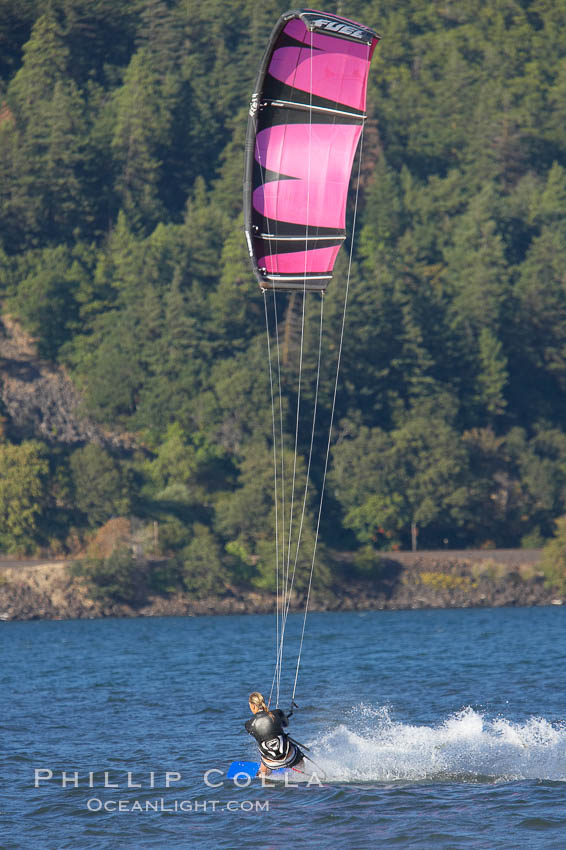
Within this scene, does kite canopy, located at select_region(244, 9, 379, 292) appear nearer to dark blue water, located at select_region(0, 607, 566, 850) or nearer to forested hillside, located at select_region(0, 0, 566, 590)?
dark blue water, located at select_region(0, 607, 566, 850)

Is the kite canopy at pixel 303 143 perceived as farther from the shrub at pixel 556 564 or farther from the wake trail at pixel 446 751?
the shrub at pixel 556 564

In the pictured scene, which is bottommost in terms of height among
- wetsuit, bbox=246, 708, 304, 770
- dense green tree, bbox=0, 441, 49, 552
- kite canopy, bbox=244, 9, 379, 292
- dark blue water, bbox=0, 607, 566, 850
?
dense green tree, bbox=0, 441, 49, 552

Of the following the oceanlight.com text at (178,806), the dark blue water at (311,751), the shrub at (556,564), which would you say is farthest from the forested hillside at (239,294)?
the oceanlight.com text at (178,806)

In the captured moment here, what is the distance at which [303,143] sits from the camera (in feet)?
64.5

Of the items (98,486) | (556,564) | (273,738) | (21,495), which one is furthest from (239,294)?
(273,738)

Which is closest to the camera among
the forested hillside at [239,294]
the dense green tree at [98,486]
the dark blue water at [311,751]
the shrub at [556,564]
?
the dark blue water at [311,751]

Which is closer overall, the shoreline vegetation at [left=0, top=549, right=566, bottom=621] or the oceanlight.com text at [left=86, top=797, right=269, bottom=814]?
the oceanlight.com text at [left=86, top=797, right=269, bottom=814]

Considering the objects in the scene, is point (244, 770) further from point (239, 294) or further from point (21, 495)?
point (239, 294)

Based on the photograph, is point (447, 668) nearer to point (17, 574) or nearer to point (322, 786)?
point (322, 786)

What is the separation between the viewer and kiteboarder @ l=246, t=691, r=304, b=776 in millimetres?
17688

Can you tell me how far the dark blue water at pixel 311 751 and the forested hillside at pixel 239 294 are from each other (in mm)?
35790

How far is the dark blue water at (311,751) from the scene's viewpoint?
17344 mm

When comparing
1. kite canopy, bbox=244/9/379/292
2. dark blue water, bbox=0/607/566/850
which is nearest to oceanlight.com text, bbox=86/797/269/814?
dark blue water, bbox=0/607/566/850

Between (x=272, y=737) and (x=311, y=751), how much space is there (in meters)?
3.97
